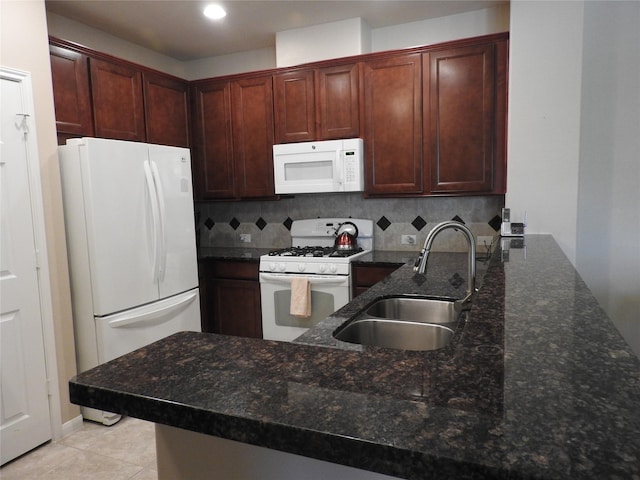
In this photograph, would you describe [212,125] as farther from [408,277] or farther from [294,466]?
[294,466]

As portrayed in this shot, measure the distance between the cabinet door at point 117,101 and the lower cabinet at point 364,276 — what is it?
1898 millimetres

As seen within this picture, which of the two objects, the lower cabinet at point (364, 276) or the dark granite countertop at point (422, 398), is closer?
the dark granite countertop at point (422, 398)

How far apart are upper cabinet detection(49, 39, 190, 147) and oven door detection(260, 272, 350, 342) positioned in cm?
145

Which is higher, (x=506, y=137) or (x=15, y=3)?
(x=15, y=3)

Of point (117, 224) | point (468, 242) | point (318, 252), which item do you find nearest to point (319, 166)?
point (318, 252)

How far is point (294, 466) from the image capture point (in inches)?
31.2

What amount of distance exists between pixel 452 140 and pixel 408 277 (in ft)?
4.06

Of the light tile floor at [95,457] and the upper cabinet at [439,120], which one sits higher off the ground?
the upper cabinet at [439,120]

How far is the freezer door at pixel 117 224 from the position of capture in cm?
258

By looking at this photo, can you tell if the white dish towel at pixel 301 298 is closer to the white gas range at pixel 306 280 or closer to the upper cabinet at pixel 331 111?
the white gas range at pixel 306 280

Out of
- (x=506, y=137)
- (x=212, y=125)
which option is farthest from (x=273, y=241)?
(x=506, y=137)

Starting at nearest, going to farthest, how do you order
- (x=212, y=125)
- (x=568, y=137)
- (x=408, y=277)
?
(x=408, y=277), (x=568, y=137), (x=212, y=125)

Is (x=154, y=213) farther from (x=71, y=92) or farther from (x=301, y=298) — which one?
(x=301, y=298)

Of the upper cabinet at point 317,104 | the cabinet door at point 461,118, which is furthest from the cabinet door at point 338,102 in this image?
the cabinet door at point 461,118
